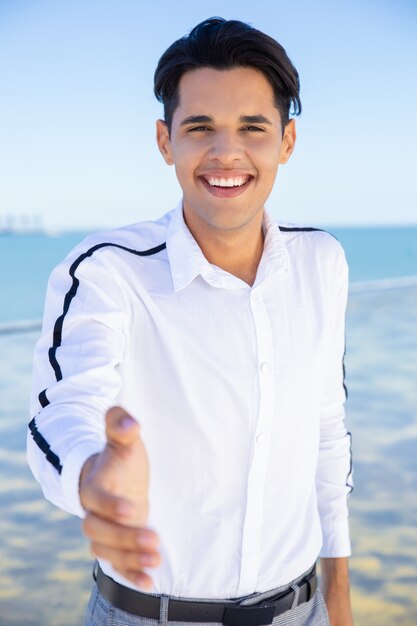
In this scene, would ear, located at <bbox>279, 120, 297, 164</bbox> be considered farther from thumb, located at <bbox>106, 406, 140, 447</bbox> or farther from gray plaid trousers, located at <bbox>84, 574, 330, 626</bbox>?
thumb, located at <bbox>106, 406, 140, 447</bbox>

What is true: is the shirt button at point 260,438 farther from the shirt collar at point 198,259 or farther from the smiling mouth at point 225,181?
the smiling mouth at point 225,181

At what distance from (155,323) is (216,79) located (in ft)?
1.55

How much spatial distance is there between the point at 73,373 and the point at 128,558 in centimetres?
50

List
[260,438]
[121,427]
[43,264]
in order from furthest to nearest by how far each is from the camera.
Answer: [43,264] < [260,438] < [121,427]

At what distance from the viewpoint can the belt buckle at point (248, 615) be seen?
4.28 ft

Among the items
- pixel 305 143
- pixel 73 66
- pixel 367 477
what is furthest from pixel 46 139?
pixel 367 477

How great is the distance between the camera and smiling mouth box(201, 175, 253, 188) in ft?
4.77

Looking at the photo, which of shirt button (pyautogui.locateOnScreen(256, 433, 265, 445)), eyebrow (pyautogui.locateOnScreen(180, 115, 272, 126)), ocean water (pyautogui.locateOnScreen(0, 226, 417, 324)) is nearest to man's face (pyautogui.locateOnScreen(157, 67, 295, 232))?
eyebrow (pyautogui.locateOnScreen(180, 115, 272, 126))

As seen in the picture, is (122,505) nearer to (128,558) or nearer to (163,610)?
(128,558)

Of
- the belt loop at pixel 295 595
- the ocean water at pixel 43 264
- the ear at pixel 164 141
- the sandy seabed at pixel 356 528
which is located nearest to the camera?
the belt loop at pixel 295 595

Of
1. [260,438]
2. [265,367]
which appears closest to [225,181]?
[265,367]

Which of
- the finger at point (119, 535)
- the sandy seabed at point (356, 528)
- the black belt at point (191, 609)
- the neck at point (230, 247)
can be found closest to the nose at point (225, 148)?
the neck at point (230, 247)

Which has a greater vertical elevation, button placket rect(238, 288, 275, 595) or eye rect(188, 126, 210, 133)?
eye rect(188, 126, 210, 133)

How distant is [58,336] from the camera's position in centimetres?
123
